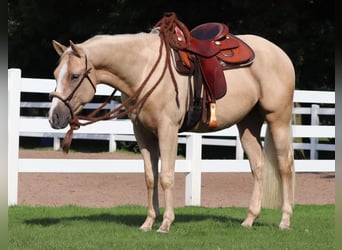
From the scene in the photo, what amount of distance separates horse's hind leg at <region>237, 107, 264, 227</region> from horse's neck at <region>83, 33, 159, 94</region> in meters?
1.60

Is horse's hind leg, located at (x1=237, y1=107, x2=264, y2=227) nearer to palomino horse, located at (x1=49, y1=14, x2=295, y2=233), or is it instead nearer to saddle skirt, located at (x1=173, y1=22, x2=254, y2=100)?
palomino horse, located at (x1=49, y1=14, x2=295, y2=233)

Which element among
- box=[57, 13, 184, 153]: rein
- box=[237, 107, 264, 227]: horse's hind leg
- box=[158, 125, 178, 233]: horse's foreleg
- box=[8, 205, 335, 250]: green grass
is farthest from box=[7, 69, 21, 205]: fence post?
box=[237, 107, 264, 227]: horse's hind leg

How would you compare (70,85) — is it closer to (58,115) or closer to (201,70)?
(58,115)

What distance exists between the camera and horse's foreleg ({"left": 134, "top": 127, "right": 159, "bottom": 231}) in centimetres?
695

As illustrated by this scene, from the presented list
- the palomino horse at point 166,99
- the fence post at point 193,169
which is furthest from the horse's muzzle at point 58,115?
the fence post at point 193,169

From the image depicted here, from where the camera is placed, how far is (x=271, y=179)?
7.93 m

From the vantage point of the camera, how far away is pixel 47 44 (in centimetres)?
2302

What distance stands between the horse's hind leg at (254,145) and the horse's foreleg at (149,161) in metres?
1.19

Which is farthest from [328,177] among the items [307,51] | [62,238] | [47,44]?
[47,44]

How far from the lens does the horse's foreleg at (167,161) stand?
21.7ft

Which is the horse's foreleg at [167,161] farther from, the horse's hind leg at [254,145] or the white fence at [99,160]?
the white fence at [99,160]

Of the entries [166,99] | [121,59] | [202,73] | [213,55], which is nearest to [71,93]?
[121,59]

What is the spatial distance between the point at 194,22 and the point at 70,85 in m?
13.6

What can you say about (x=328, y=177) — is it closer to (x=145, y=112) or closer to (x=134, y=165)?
(x=134, y=165)
